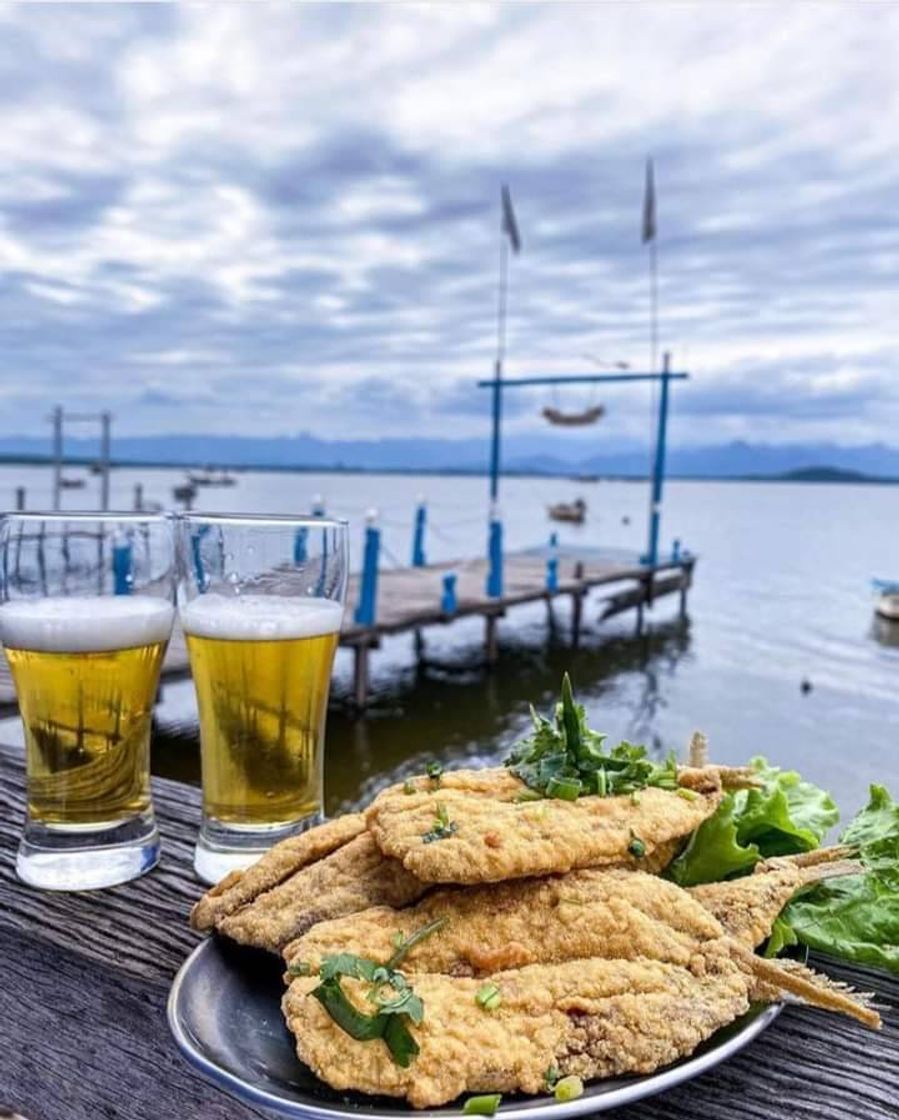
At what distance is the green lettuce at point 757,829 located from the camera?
5.71 feet

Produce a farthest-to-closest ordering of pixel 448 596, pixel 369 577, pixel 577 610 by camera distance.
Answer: pixel 577 610 → pixel 448 596 → pixel 369 577

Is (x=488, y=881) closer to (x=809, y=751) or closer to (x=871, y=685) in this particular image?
(x=809, y=751)

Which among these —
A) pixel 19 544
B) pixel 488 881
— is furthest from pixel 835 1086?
pixel 19 544

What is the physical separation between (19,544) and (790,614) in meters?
38.8

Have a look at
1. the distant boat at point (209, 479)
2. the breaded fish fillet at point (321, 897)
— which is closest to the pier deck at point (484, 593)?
the breaded fish fillet at point (321, 897)

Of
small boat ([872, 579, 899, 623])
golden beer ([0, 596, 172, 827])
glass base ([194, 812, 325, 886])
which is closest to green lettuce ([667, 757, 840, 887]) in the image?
glass base ([194, 812, 325, 886])

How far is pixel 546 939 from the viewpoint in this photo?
4.75 feet

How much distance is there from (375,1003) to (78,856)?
3.68 ft

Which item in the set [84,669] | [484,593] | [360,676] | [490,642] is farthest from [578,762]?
[490,642]

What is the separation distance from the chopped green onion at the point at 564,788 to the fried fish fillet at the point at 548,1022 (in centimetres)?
32

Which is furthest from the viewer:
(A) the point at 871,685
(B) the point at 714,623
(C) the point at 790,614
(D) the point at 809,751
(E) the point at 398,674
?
(C) the point at 790,614

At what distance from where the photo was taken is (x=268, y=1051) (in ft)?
4.40

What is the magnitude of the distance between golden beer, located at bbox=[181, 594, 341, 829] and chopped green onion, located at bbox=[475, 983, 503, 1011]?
867 millimetres

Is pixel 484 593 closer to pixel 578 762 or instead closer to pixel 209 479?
pixel 578 762
